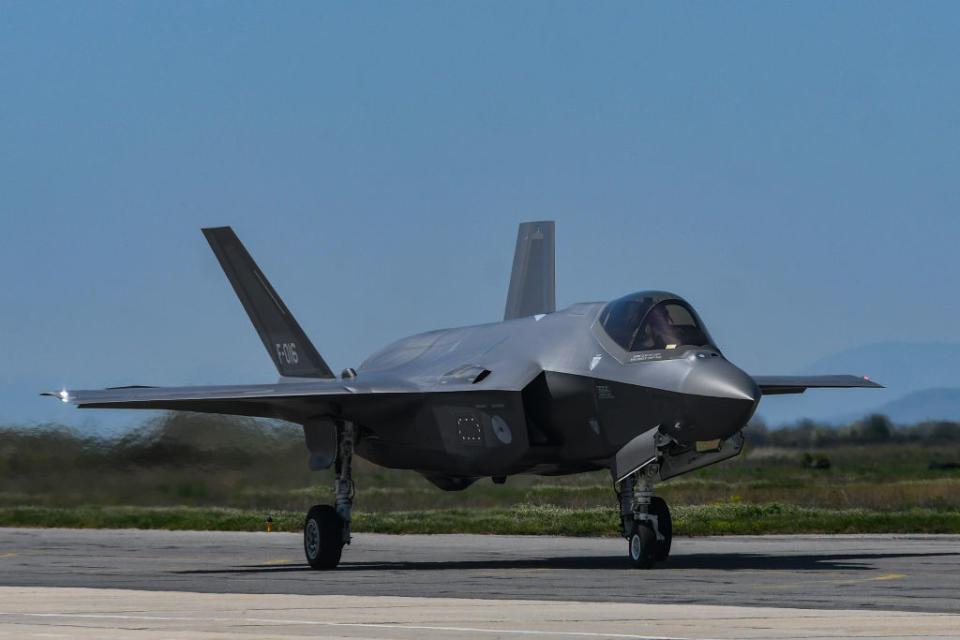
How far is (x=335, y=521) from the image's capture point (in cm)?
1914

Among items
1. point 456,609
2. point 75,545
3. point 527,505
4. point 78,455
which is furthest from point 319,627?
point 527,505

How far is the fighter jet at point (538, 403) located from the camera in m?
16.3

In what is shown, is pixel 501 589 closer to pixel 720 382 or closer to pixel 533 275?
pixel 720 382

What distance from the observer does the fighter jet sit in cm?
1627

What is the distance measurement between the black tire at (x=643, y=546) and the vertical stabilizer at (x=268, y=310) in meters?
7.67

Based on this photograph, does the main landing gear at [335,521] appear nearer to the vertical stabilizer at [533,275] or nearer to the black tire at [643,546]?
the black tire at [643,546]

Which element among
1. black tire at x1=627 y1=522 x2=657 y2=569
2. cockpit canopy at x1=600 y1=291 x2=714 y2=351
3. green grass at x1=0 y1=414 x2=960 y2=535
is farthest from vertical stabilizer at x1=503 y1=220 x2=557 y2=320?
black tire at x1=627 y1=522 x2=657 y2=569

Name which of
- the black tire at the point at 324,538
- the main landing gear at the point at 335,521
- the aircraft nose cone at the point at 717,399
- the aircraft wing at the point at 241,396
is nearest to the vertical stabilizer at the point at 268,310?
the aircraft wing at the point at 241,396

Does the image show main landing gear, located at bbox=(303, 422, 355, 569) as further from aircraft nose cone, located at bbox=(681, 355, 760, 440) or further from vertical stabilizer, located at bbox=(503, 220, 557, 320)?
vertical stabilizer, located at bbox=(503, 220, 557, 320)

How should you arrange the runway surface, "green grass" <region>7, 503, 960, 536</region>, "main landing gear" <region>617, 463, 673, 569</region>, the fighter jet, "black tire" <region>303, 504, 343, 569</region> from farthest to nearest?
"green grass" <region>7, 503, 960, 536</region> < "black tire" <region>303, 504, 343, 569</region> < "main landing gear" <region>617, 463, 673, 569</region> < the fighter jet < the runway surface

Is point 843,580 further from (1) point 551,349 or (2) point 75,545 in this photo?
(2) point 75,545

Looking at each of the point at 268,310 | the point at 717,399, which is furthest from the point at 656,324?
the point at 268,310

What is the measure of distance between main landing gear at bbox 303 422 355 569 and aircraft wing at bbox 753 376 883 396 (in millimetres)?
5832

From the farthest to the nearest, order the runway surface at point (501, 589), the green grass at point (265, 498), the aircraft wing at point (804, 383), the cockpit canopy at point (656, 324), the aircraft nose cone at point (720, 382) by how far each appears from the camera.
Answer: the green grass at point (265, 498) < the aircraft wing at point (804, 383) < the cockpit canopy at point (656, 324) < the aircraft nose cone at point (720, 382) < the runway surface at point (501, 589)
